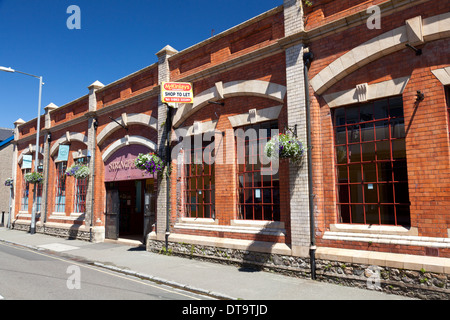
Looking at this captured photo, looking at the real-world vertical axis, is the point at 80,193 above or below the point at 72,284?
above

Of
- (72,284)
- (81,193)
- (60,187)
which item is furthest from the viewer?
(60,187)

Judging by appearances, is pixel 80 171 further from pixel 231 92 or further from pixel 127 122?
pixel 231 92

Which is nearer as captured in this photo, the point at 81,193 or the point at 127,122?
the point at 127,122

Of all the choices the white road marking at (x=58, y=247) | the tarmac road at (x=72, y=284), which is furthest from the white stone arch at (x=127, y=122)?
the tarmac road at (x=72, y=284)

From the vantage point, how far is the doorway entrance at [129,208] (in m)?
14.3

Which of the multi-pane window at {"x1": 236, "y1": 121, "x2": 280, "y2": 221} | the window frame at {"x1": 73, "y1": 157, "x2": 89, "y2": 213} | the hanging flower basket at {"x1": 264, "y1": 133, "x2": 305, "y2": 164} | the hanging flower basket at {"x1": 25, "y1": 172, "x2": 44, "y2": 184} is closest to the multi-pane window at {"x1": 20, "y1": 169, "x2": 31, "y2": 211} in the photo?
the hanging flower basket at {"x1": 25, "y1": 172, "x2": 44, "y2": 184}

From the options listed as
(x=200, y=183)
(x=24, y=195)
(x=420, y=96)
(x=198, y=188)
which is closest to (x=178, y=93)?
(x=200, y=183)

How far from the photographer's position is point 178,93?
1180 cm

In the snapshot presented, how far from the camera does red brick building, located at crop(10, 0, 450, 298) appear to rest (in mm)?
6812

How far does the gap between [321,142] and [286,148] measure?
0.98 metres

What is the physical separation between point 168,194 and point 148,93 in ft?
14.1

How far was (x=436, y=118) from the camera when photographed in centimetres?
673

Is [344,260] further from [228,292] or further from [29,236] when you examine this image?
[29,236]
